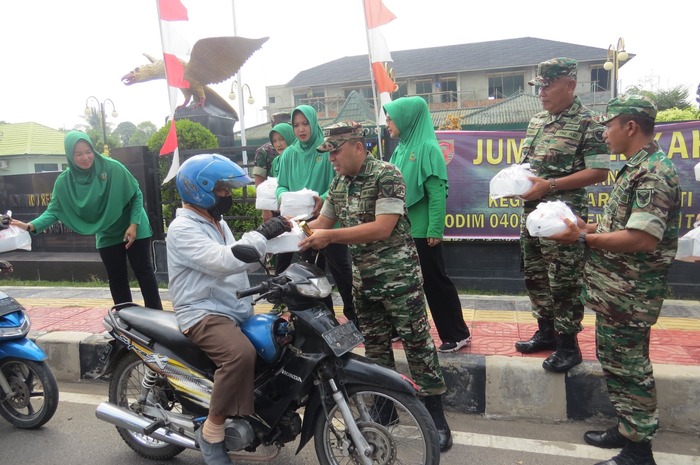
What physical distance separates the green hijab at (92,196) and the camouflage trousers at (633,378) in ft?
11.9

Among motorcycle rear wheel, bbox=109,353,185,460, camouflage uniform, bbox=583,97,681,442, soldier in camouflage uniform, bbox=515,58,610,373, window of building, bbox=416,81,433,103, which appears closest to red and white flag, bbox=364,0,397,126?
soldier in camouflage uniform, bbox=515,58,610,373

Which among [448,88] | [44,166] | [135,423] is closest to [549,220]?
[135,423]

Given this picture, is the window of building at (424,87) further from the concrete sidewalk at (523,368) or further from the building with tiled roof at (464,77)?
the concrete sidewalk at (523,368)

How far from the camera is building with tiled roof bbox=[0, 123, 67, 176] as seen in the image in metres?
33.4

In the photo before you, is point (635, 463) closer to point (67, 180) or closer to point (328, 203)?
point (328, 203)

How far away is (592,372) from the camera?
310cm

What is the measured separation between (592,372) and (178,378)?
8.08 feet

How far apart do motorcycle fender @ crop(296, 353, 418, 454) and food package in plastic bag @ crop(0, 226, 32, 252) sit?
2463 mm

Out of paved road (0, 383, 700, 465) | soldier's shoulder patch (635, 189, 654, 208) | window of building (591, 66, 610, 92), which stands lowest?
paved road (0, 383, 700, 465)

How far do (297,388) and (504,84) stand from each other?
42504mm

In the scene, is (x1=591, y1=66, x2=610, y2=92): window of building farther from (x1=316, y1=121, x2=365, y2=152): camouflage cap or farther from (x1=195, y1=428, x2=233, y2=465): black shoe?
(x1=195, y1=428, x2=233, y2=465): black shoe

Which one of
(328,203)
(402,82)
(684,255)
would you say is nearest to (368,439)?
(328,203)

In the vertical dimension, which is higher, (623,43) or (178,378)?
(623,43)

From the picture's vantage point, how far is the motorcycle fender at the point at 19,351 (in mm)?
3119
